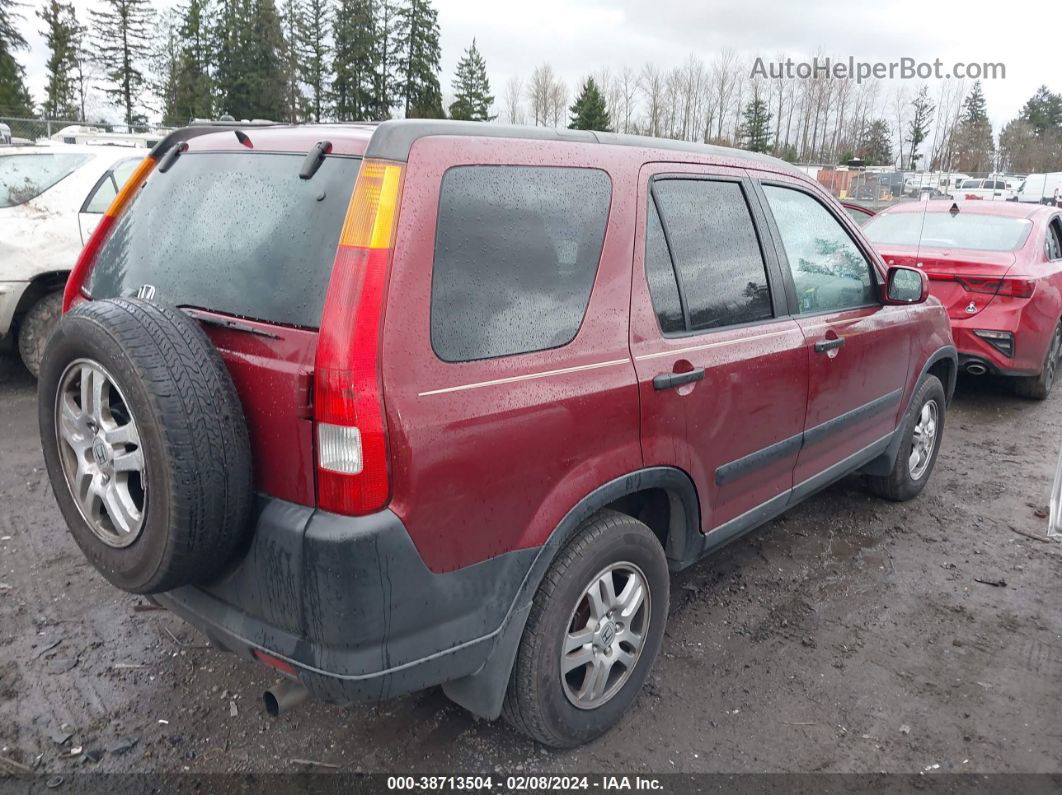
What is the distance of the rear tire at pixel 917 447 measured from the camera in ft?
14.9

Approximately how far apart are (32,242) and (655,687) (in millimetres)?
5714

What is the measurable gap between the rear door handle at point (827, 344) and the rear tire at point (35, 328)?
5.56 m

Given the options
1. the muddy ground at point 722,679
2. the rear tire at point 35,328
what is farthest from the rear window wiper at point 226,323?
the rear tire at point 35,328

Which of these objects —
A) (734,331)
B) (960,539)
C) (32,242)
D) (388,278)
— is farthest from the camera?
(32,242)

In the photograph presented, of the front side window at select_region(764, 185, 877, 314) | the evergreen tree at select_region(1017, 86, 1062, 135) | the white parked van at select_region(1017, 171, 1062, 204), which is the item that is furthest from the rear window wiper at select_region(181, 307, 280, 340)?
the evergreen tree at select_region(1017, 86, 1062, 135)

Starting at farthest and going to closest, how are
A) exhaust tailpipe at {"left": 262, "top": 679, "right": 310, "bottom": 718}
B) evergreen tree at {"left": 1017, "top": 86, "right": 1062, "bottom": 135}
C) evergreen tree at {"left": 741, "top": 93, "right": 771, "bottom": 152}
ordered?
evergreen tree at {"left": 1017, "top": 86, "right": 1062, "bottom": 135}
evergreen tree at {"left": 741, "top": 93, "right": 771, "bottom": 152}
exhaust tailpipe at {"left": 262, "top": 679, "right": 310, "bottom": 718}

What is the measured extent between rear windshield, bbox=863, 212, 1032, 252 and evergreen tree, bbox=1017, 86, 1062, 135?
82.9m

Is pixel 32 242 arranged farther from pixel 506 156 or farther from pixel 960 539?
pixel 960 539

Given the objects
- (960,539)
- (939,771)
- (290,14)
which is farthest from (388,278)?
(290,14)

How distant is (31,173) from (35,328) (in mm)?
1460

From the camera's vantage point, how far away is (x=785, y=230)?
336cm

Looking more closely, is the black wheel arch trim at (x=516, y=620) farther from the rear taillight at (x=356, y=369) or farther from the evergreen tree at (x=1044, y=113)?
the evergreen tree at (x=1044, y=113)

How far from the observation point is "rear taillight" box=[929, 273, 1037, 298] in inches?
251

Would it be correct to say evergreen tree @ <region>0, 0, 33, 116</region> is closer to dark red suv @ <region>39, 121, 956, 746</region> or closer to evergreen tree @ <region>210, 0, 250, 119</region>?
evergreen tree @ <region>210, 0, 250, 119</region>
